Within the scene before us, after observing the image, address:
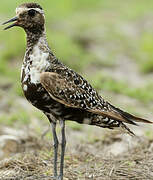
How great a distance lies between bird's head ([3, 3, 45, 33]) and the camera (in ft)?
18.8

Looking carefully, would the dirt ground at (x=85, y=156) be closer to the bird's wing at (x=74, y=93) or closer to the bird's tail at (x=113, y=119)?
the bird's tail at (x=113, y=119)

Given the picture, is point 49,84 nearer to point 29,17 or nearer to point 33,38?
point 33,38

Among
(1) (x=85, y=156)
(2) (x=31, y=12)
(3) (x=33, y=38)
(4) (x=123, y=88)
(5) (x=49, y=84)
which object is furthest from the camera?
(4) (x=123, y=88)

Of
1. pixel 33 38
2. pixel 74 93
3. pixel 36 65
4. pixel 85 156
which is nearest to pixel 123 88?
pixel 85 156

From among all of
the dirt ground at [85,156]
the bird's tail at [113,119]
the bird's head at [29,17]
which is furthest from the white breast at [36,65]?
the dirt ground at [85,156]

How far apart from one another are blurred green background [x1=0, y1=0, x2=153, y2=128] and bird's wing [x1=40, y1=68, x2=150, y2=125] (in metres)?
3.29

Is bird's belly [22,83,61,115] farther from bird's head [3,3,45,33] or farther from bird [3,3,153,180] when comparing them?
bird's head [3,3,45,33]

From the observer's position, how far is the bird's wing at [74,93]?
566cm

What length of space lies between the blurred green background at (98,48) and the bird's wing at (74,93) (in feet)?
10.8

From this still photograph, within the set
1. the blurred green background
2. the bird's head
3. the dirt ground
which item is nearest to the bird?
the bird's head

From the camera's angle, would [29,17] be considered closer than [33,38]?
Yes

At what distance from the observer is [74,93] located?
587 cm

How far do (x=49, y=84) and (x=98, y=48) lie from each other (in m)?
8.86

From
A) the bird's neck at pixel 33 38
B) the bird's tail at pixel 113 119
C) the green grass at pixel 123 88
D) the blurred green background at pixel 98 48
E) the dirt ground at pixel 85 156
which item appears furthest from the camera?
the green grass at pixel 123 88
